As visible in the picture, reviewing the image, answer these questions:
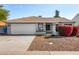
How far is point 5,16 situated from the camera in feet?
111

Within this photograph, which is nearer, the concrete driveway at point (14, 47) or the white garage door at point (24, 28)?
the concrete driveway at point (14, 47)

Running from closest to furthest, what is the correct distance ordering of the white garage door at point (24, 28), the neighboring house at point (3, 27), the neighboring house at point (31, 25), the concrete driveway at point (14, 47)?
the concrete driveway at point (14, 47)
the neighboring house at point (31, 25)
the white garage door at point (24, 28)
the neighboring house at point (3, 27)

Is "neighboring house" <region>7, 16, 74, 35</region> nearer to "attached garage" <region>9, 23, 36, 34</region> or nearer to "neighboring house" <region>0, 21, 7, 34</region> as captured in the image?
"attached garage" <region>9, 23, 36, 34</region>

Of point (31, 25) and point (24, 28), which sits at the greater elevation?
point (31, 25)

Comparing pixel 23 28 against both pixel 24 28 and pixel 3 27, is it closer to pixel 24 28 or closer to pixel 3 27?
pixel 24 28

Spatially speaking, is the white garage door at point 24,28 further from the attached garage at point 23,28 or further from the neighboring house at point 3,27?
the neighboring house at point 3,27

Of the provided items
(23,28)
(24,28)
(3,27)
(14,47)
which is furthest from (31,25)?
(14,47)

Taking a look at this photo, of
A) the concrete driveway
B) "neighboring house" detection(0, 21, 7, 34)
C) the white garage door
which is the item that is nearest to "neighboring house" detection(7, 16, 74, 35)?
the white garage door

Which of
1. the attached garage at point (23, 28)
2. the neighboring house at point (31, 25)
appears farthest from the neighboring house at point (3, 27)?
the attached garage at point (23, 28)
